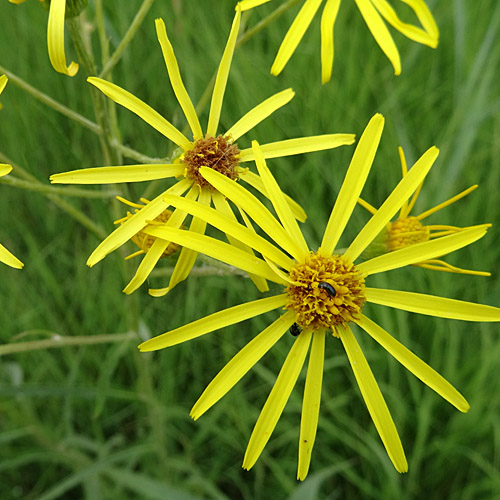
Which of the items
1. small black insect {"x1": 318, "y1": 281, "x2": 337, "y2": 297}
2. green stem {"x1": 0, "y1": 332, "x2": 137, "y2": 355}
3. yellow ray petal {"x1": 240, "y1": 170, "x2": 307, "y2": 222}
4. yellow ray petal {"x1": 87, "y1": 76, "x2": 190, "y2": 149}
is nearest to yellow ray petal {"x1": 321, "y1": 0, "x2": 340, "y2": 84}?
yellow ray petal {"x1": 240, "y1": 170, "x2": 307, "y2": 222}

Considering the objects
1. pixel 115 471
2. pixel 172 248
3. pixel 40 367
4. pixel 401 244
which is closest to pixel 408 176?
pixel 401 244

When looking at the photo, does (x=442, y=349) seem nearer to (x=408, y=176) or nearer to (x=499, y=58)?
(x=408, y=176)

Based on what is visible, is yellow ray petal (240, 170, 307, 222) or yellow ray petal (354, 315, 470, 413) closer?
yellow ray petal (354, 315, 470, 413)

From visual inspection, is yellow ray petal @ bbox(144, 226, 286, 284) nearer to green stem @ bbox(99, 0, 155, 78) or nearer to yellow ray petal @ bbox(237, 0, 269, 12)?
green stem @ bbox(99, 0, 155, 78)

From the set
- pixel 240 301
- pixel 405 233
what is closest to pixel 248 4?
pixel 405 233

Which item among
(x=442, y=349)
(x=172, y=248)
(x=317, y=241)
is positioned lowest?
(x=172, y=248)

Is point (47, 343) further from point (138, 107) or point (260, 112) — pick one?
point (260, 112)
